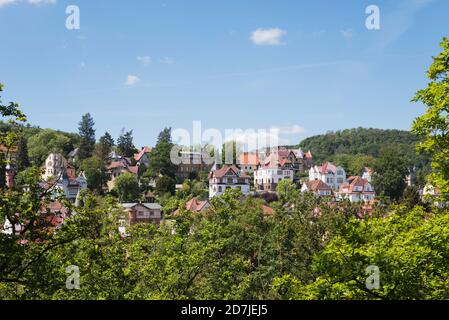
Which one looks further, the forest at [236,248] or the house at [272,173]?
the house at [272,173]

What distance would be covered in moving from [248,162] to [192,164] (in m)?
19.4

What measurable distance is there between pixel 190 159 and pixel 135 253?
8452 cm

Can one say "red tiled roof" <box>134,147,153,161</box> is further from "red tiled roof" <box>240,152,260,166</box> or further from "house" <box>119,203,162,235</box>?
"house" <box>119,203,162,235</box>

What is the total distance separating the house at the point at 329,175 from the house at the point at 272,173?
5.20m

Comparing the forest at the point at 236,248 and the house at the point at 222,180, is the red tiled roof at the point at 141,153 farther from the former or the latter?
the forest at the point at 236,248

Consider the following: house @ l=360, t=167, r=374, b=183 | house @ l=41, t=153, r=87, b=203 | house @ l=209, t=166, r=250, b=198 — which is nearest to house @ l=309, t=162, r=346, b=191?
house @ l=360, t=167, r=374, b=183

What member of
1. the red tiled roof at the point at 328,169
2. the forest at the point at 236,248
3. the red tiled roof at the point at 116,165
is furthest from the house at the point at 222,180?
the forest at the point at 236,248

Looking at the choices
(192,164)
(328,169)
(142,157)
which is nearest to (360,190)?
(328,169)

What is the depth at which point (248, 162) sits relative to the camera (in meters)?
116

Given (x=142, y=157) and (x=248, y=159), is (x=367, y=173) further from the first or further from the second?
(x=142, y=157)

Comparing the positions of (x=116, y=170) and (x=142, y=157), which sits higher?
(x=142, y=157)

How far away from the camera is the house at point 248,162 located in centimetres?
11531

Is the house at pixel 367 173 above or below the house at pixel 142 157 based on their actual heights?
below
